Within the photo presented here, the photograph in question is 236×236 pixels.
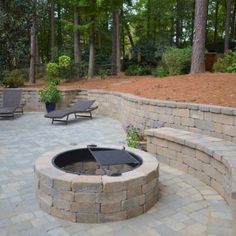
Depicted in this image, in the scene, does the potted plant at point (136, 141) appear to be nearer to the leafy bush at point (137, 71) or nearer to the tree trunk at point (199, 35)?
the tree trunk at point (199, 35)

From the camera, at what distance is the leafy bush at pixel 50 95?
10039mm

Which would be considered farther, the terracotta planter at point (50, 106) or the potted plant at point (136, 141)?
the terracotta planter at point (50, 106)

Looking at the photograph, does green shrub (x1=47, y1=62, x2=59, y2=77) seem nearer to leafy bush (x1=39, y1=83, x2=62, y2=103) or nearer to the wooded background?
the wooded background

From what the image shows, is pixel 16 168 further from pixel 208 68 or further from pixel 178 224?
pixel 208 68

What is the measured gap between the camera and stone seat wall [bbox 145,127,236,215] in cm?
360

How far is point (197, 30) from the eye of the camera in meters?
8.92

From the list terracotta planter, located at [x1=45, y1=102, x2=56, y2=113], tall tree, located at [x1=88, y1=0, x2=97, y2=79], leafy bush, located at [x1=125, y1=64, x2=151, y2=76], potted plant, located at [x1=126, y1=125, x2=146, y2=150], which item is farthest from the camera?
leafy bush, located at [x1=125, y1=64, x2=151, y2=76]

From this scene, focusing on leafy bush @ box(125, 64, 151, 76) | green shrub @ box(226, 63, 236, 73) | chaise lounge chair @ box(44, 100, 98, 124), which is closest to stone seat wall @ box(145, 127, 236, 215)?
chaise lounge chair @ box(44, 100, 98, 124)

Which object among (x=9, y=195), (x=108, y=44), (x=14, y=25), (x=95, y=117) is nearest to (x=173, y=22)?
(x=108, y=44)

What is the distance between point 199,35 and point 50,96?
15.9ft

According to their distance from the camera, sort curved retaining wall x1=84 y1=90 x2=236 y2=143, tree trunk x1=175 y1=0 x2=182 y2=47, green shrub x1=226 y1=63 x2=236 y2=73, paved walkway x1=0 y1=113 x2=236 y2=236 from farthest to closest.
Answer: tree trunk x1=175 y1=0 x2=182 y2=47 < green shrub x1=226 y1=63 x2=236 y2=73 < curved retaining wall x1=84 y1=90 x2=236 y2=143 < paved walkway x1=0 y1=113 x2=236 y2=236

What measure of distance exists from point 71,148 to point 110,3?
9479mm

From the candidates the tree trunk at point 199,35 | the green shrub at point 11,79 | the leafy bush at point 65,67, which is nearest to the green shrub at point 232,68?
the tree trunk at point 199,35

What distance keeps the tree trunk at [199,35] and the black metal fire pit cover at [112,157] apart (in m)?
5.88
